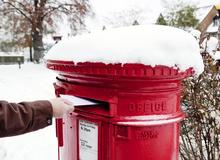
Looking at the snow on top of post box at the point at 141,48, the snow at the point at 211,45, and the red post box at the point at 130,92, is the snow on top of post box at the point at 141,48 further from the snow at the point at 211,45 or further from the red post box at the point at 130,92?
the snow at the point at 211,45

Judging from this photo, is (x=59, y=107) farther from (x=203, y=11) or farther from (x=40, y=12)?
(x=203, y=11)

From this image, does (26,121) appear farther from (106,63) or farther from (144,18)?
(144,18)

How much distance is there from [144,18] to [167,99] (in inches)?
1335

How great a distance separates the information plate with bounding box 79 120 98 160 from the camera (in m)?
1.87

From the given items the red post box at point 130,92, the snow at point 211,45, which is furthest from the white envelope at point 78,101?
the snow at point 211,45

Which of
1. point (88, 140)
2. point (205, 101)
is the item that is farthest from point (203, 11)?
point (88, 140)

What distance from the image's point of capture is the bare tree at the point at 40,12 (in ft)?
91.9

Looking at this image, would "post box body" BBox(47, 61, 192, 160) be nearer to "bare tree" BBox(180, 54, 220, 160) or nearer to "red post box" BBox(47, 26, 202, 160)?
"red post box" BBox(47, 26, 202, 160)

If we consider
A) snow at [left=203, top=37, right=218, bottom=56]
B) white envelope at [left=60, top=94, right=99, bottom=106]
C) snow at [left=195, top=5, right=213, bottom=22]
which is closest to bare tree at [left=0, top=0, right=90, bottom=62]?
snow at [left=195, top=5, right=213, bottom=22]

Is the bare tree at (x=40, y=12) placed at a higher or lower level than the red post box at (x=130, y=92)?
higher

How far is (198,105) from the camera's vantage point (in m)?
3.46

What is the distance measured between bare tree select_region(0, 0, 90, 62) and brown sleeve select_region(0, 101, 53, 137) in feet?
87.5

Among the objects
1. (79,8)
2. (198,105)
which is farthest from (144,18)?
(198,105)

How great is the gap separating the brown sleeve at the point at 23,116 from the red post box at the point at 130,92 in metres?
0.20
